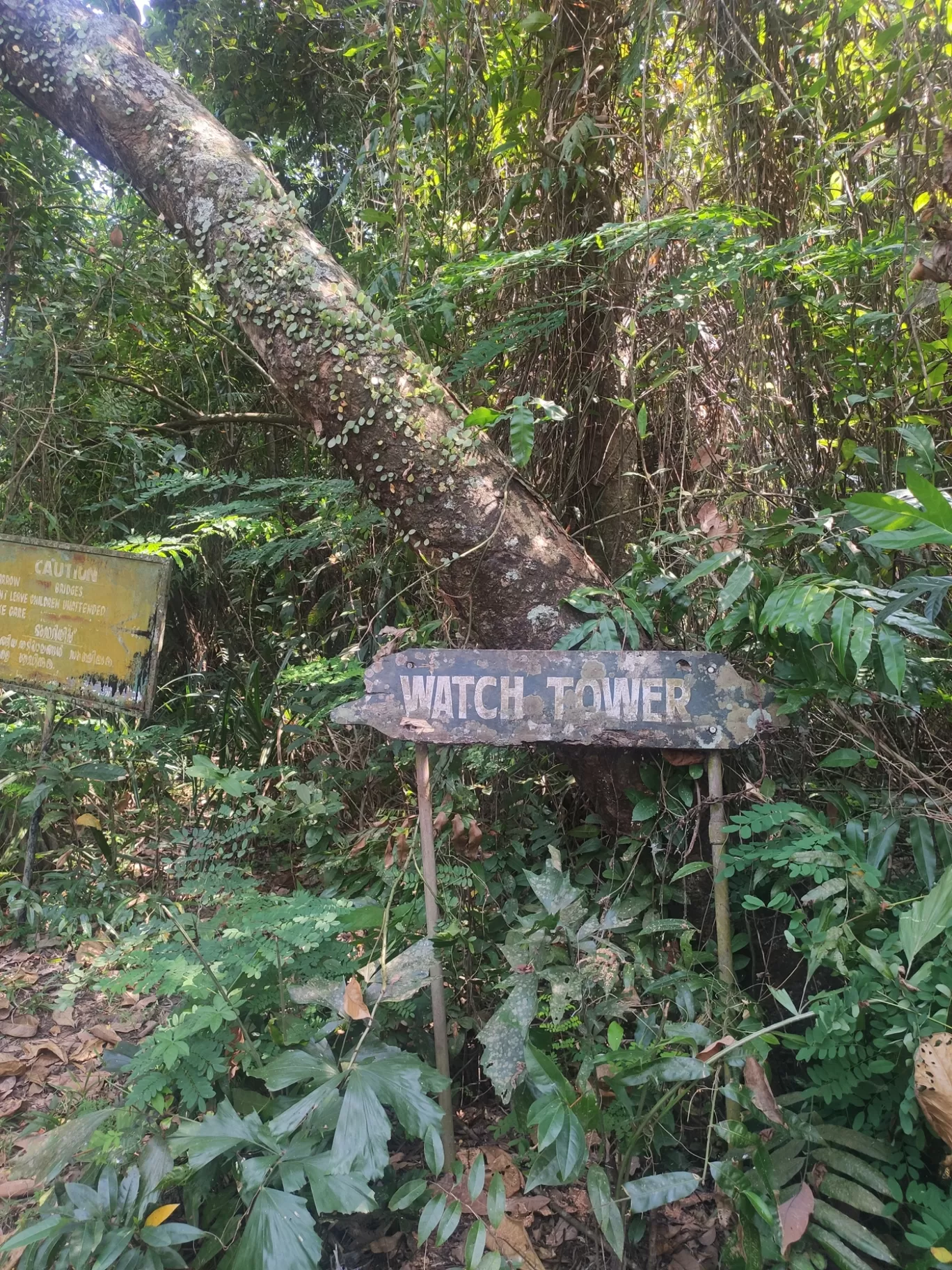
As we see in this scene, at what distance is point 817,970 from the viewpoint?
1.76 m

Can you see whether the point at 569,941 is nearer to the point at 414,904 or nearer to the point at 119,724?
the point at 414,904

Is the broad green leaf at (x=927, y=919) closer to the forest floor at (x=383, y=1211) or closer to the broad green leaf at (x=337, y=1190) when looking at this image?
the forest floor at (x=383, y=1211)

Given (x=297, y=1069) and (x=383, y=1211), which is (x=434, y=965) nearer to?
(x=297, y=1069)

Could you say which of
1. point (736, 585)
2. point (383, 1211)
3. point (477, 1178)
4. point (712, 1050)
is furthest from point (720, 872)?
point (383, 1211)

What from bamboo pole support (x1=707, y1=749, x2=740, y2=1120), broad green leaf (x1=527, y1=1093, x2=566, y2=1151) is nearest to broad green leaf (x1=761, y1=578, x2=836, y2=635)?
bamboo pole support (x1=707, y1=749, x2=740, y2=1120)

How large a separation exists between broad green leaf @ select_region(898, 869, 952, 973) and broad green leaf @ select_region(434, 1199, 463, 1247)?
966 mm

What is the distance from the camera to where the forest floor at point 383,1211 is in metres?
1.57

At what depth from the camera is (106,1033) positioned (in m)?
2.34

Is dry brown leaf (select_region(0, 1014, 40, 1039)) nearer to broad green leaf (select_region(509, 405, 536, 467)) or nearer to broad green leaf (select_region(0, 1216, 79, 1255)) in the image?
broad green leaf (select_region(0, 1216, 79, 1255))

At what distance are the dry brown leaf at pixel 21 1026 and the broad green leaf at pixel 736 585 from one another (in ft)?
8.15

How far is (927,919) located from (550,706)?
32.1 inches

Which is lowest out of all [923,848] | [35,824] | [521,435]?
[35,824]

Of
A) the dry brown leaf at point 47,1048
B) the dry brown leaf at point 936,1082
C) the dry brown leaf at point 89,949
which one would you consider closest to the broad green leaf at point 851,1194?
the dry brown leaf at point 936,1082

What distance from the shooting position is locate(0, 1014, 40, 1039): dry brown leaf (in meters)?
2.33
